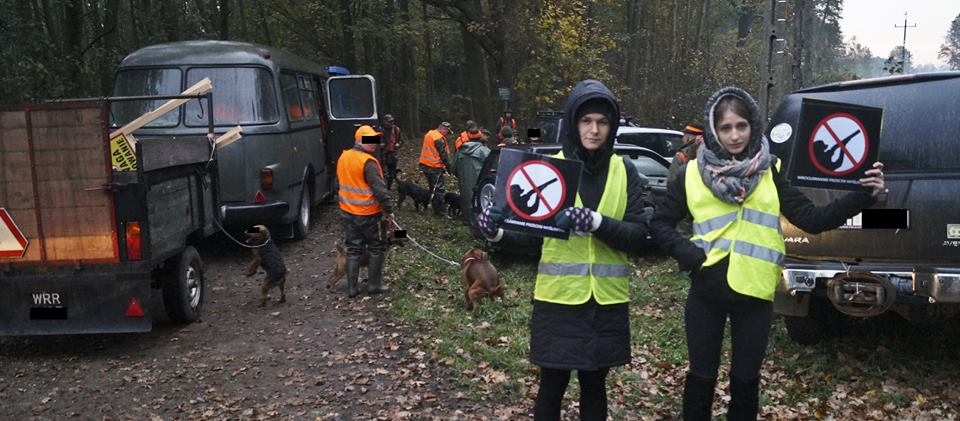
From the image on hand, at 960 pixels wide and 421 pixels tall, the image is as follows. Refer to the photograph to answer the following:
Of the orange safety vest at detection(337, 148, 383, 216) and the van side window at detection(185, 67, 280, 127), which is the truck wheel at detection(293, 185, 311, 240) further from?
the orange safety vest at detection(337, 148, 383, 216)

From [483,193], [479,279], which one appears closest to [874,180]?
[479,279]

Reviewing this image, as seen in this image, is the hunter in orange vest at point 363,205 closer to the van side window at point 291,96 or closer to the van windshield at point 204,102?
the van windshield at point 204,102

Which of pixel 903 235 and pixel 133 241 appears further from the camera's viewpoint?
pixel 133 241

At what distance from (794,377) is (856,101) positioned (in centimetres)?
205

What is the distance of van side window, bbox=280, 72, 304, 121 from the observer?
1181 centimetres

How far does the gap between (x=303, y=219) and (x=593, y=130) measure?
31.5ft

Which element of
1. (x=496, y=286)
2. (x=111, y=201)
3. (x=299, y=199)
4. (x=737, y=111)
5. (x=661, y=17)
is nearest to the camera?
(x=737, y=111)

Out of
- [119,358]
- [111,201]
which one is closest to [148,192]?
[111,201]

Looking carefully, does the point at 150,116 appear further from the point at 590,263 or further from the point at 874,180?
the point at 874,180

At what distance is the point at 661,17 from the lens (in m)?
39.7

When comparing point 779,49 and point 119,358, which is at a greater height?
point 779,49

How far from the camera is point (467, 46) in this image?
24.2 metres

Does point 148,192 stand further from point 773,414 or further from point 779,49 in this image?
point 779,49

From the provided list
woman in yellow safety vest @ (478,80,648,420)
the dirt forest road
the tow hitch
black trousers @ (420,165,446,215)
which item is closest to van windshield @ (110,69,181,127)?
the dirt forest road
